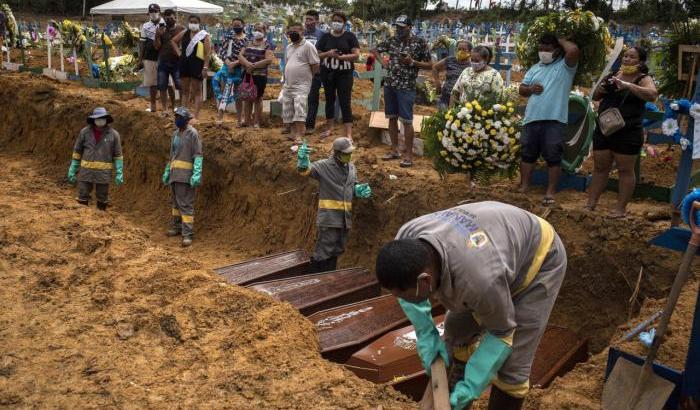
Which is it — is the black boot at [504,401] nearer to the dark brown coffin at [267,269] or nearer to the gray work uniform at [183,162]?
the dark brown coffin at [267,269]

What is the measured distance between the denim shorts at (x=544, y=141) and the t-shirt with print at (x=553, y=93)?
0.10 m

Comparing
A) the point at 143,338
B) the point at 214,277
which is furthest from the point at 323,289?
the point at 143,338

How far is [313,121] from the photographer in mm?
11156

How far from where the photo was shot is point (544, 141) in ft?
23.2

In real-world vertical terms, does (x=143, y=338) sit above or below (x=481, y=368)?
below

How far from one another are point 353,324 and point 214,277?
1.47m

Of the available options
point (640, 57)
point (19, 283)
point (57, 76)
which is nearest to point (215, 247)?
point (19, 283)

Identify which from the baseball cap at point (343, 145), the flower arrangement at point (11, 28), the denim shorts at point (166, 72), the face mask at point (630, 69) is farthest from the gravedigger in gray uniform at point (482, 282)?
the flower arrangement at point (11, 28)

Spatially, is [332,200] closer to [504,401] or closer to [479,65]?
[479,65]

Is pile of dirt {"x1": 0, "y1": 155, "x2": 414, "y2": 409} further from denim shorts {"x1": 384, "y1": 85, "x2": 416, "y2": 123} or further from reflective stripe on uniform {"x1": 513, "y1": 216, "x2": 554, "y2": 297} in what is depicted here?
denim shorts {"x1": 384, "y1": 85, "x2": 416, "y2": 123}

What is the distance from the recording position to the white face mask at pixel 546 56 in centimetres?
691

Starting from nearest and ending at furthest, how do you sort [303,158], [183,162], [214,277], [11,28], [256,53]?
[214,277]
[303,158]
[183,162]
[256,53]
[11,28]

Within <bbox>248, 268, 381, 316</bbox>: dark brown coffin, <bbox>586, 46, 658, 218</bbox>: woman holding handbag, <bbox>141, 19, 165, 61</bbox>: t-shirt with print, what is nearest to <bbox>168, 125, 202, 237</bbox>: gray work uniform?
<bbox>248, 268, 381, 316</bbox>: dark brown coffin

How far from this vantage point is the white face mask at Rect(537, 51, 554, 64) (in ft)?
22.7
